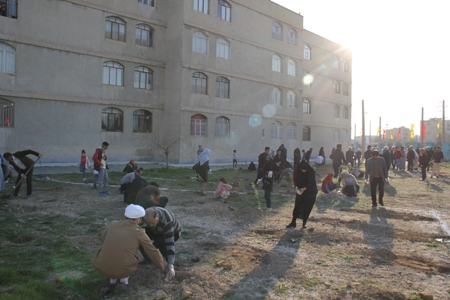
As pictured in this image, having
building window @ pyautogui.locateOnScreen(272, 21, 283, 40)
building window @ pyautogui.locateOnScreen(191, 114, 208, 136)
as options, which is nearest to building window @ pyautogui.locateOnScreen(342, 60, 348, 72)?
building window @ pyautogui.locateOnScreen(272, 21, 283, 40)

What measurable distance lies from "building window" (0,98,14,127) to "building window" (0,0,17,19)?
5089 millimetres

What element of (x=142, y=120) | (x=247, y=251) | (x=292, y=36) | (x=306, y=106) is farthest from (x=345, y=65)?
(x=247, y=251)

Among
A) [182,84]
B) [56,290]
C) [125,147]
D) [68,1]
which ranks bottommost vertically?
[56,290]

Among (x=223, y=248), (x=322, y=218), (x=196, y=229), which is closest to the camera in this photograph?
(x=223, y=248)

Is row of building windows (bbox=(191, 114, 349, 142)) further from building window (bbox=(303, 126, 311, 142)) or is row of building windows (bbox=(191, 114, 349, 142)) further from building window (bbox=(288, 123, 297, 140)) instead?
building window (bbox=(303, 126, 311, 142))

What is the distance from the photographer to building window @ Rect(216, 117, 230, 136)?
2972 centimetres

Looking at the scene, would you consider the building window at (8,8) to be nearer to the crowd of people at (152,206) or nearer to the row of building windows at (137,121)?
the row of building windows at (137,121)

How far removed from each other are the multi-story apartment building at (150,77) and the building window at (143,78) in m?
0.08

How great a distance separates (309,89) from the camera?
134 feet

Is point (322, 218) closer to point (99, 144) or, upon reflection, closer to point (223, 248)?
point (223, 248)

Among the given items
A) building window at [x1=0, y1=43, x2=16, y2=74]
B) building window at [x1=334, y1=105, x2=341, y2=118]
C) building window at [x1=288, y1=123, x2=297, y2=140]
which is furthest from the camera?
building window at [x1=334, y1=105, x2=341, y2=118]

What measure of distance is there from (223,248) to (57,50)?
21.1 metres

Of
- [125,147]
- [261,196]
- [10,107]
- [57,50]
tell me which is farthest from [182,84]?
[261,196]

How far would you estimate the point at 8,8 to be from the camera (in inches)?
850
